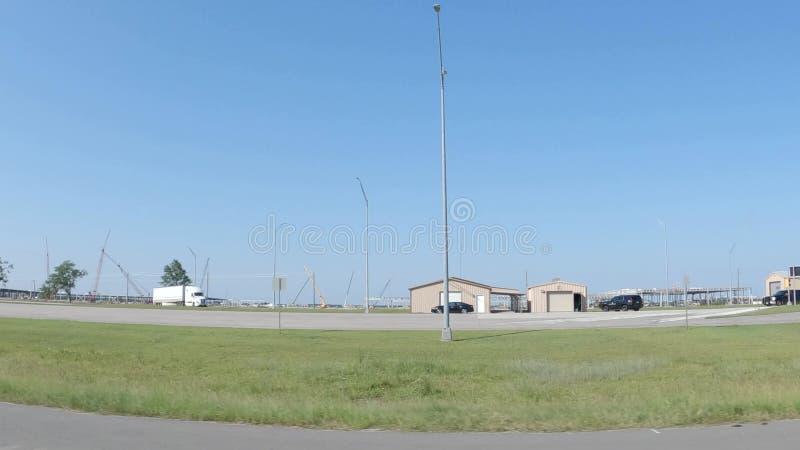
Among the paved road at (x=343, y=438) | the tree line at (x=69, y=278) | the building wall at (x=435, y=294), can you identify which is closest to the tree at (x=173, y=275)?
the tree line at (x=69, y=278)

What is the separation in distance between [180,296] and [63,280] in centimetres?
4509

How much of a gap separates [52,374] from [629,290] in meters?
110

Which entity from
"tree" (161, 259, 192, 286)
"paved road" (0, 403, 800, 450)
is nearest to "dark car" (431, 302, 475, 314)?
"paved road" (0, 403, 800, 450)

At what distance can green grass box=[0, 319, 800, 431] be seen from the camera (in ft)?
32.1

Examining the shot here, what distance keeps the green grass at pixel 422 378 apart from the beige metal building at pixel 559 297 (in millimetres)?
44474

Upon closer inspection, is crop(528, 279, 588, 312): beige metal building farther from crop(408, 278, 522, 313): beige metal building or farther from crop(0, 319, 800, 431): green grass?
crop(0, 319, 800, 431): green grass

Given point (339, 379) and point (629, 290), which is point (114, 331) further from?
point (629, 290)

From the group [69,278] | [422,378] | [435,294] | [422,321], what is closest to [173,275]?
[69,278]

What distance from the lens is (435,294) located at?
75438 millimetres

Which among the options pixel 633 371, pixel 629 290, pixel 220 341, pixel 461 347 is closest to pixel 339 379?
pixel 633 371

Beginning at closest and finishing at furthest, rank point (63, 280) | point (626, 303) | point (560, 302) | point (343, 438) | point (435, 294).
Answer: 1. point (343, 438)
2. point (626, 303)
3. point (560, 302)
4. point (435, 294)
5. point (63, 280)

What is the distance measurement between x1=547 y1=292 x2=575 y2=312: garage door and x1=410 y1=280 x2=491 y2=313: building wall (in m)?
6.87

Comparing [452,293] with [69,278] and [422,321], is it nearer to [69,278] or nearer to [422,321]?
[422,321]

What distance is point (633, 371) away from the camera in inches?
632
